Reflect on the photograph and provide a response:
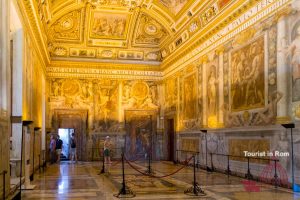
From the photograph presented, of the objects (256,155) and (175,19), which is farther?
(175,19)

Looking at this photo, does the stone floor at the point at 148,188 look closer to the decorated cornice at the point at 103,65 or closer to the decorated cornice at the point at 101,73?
the decorated cornice at the point at 101,73

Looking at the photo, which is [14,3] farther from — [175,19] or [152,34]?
[152,34]

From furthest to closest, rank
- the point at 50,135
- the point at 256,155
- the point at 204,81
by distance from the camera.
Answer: the point at 50,135, the point at 204,81, the point at 256,155

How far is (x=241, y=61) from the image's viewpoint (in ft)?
52.9

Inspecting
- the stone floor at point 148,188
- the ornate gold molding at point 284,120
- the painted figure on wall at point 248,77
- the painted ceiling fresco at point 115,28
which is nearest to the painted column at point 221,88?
the painted figure on wall at point 248,77

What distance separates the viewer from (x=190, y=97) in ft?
72.5

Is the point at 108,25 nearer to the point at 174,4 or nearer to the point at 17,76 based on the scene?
the point at 174,4

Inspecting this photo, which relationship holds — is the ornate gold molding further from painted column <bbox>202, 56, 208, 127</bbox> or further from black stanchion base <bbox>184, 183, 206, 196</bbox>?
painted column <bbox>202, 56, 208, 127</bbox>

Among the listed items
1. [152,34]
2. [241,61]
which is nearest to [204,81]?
[241,61]

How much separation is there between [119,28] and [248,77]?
12.6 metres

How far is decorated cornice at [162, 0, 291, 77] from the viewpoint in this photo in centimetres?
1419

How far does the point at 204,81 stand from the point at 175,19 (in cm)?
476

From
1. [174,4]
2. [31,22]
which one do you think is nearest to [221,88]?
[174,4]

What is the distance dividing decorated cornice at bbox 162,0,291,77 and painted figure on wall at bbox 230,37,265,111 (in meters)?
0.92
